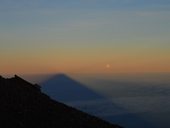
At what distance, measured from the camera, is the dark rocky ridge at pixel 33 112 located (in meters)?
29.1

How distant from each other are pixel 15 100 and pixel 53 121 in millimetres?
3807

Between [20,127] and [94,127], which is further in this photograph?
[94,127]

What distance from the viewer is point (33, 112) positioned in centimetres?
3098

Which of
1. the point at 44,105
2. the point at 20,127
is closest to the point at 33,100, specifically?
the point at 44,105

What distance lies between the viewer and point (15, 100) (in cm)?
3291

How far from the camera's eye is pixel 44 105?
111 ft

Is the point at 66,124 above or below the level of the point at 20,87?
below

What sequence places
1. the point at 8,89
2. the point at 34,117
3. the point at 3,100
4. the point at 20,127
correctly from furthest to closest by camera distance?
the point at 8,89 → the point at 3,100 → the point at 34,117 → the point at 20,127

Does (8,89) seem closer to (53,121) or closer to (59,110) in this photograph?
(59,110)

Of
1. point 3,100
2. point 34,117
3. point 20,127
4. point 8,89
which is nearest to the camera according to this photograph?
point 20,127

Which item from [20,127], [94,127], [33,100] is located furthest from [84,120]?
[20,127]

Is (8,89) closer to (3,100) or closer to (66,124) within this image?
(3,100)

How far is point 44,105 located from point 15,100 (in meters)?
2.01

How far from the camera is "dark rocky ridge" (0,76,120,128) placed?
29078 millimetres
